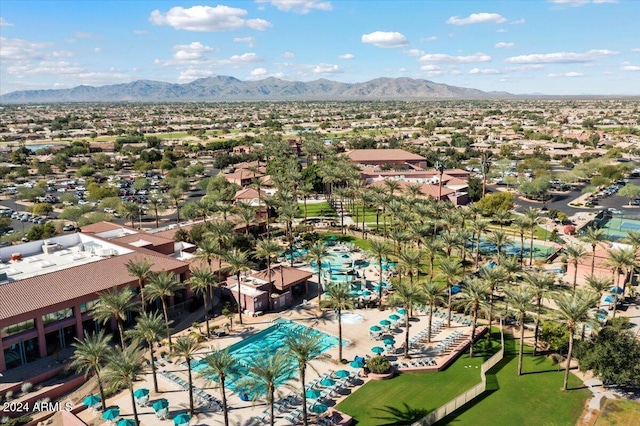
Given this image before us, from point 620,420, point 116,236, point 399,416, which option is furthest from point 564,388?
point 116,236

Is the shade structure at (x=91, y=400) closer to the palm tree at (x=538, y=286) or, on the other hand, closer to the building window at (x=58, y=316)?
the building window at (x=58, y=316)

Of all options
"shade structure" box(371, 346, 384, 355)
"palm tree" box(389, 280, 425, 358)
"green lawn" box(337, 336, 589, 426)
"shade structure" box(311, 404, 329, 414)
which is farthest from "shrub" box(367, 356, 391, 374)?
"shade structure" box(311, 404, 329, 414)

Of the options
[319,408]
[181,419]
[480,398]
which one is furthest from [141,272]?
[480,398]

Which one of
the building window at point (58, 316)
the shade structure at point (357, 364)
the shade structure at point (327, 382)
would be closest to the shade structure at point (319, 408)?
the shade structure at point (327, 382)

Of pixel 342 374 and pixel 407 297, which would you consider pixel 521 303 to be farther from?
pixel 342 374

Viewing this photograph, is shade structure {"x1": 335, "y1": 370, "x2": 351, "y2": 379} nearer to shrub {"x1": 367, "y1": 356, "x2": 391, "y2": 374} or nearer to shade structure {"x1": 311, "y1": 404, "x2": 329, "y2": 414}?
shrub {"x1": 367, "y1": 356, "x2": 391, "y2": 374}

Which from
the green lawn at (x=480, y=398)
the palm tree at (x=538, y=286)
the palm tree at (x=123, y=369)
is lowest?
the green lawn at (x=480, y=398)
